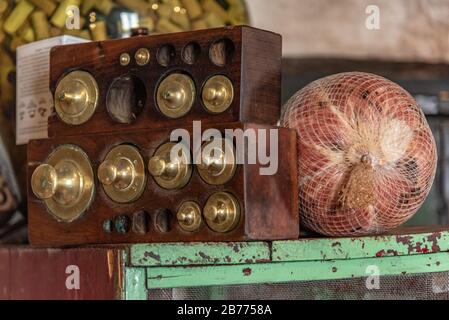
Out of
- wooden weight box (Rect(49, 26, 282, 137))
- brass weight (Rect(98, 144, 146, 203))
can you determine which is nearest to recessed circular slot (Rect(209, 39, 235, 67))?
wooden weight box (Rect(49, 26, 282, 137))

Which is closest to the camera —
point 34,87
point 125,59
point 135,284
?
point 135,284

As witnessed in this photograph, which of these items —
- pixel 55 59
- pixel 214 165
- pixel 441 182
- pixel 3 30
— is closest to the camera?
pixel 214 165

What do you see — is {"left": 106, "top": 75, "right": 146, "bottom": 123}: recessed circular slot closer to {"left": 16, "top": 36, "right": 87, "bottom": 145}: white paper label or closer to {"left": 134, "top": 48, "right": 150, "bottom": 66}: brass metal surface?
{"left": 134, "top": 48, "right": 150, "bottom": 66}: brass metal surface

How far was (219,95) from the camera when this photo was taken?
Answer: 0.86m

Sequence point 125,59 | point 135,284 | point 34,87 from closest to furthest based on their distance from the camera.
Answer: point 135,284 < point 125,59 < point 34,87

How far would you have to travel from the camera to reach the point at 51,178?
0.90 metres

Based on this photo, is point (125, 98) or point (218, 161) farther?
point (125, 98)

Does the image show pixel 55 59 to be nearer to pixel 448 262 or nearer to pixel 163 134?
pixel 163 134

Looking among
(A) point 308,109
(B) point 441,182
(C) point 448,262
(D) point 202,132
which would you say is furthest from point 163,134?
(B) point 441,182

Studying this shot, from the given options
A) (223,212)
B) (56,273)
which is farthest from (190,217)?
(56,273)

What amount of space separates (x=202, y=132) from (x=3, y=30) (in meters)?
0.38

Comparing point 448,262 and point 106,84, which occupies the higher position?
point 106,84

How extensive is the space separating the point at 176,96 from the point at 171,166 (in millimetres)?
69

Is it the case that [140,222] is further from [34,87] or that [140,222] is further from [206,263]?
[34,87]
